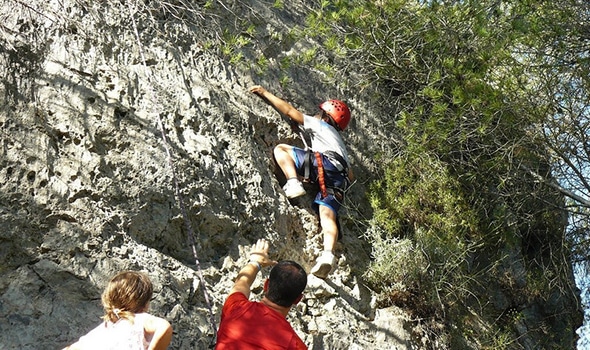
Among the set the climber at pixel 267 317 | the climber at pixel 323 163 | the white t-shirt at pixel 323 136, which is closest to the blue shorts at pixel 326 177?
the climber at pixel 323 163

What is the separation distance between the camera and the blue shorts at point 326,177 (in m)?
6.11

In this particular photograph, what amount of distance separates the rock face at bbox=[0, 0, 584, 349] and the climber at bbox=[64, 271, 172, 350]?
0.91 meters

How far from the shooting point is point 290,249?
579 cm

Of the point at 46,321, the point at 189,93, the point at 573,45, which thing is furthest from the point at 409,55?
the point at 46,321

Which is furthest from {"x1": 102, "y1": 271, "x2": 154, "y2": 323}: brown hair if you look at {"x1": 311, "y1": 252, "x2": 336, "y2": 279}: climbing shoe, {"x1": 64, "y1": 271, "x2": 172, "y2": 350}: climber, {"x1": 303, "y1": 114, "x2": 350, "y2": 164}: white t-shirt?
{"x1": 303, "y1": 114, "x2": 350, "y2": 164}: white t-shirt

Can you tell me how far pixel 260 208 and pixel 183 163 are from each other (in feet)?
2.29

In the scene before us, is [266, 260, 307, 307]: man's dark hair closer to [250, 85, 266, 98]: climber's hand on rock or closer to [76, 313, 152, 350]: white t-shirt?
[76, 313, 152, 350]: white t-shirt

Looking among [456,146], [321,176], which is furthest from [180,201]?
[456,146]

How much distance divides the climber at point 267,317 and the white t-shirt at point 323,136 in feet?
8.01

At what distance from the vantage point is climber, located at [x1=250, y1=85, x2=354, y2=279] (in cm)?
594

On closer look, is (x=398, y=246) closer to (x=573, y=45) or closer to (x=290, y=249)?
(x=290, y=249)

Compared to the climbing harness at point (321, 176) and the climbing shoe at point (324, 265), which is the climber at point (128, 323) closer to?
the climbing shoe at point (324, 265)

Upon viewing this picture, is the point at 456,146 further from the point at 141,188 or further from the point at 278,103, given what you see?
the point at 141,188

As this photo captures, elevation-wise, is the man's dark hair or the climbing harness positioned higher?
the man's dark hair
